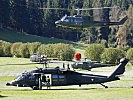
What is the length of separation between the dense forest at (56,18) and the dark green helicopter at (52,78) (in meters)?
96.8

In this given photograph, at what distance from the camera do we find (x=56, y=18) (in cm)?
16612

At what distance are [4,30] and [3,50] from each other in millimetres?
55358

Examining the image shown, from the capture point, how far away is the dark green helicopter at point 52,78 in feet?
145

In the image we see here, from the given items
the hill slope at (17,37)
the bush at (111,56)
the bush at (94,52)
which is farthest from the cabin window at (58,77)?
the hill slope at (17,37)

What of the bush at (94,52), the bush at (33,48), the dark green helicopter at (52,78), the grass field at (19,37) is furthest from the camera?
the grass field at (19,37)

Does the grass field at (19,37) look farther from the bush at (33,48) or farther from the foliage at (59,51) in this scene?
the foliage at (59,51)

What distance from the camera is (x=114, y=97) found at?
35.6 metres

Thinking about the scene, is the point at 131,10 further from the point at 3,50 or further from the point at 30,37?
the point at 3,50

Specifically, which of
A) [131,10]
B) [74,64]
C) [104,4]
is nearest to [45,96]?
[74,64]

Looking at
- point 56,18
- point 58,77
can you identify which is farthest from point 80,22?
point 56,18

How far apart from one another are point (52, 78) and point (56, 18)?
122135 mm

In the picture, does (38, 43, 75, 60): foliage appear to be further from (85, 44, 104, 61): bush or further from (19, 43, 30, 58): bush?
(85, 44, 104, 61): bush

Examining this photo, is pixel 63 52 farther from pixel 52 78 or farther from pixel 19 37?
pixel 19 37

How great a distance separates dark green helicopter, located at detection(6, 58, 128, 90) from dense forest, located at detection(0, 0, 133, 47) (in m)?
96.8
